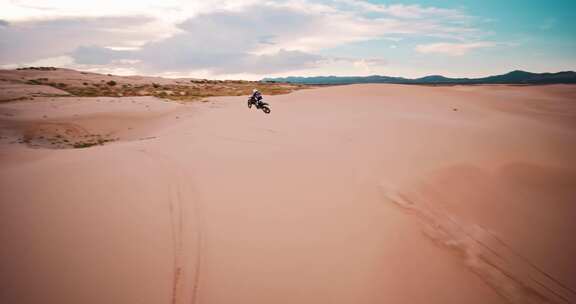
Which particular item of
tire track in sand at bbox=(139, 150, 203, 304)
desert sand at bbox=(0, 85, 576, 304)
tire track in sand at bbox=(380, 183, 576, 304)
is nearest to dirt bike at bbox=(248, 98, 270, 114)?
desert sand at bbox=(0, 85, 576, 304)

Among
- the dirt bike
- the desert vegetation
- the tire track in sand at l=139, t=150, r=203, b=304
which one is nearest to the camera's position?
the tire track in sand at l=139, t=150, r=203, b=304

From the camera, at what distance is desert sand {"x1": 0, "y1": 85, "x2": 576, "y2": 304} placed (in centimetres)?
405

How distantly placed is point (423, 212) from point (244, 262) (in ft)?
12.6

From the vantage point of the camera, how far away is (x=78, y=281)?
401 centimetres

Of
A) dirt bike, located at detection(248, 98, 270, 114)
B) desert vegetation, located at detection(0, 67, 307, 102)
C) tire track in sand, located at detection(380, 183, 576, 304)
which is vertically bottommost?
tire track in sand, located at detection(380, 183, 576, 304)

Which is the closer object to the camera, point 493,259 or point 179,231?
point 493,259

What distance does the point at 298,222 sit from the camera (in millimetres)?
5527

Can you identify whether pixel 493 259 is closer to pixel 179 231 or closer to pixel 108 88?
pixel 179 231

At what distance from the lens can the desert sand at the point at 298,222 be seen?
4.05 metres

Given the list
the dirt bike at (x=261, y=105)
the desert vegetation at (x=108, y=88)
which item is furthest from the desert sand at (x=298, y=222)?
the desert vegetation at (x=108, y=88)

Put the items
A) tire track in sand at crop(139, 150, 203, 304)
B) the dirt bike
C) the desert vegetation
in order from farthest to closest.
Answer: the desert vegetation
the dirt bike
tire track in sand at crop(139, 150, 203, 304)

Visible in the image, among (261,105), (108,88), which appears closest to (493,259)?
(261,105)

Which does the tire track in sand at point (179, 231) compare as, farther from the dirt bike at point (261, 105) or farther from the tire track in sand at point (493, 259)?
the dirt bike at point (261, 105)

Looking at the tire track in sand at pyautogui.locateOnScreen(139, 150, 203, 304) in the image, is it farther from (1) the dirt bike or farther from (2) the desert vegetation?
(2) the desert vegetation
